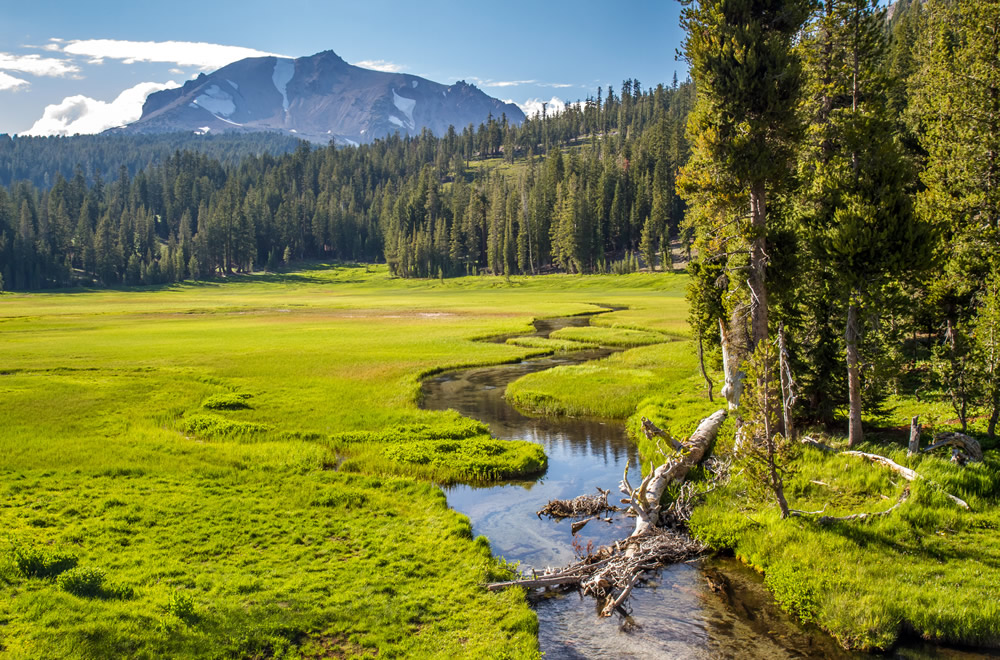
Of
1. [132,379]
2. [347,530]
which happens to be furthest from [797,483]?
[132,379]

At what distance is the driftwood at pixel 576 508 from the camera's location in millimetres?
18125

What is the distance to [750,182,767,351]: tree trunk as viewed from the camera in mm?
19562

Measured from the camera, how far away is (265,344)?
51.7m

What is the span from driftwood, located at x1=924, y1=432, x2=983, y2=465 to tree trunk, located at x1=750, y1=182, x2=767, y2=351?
5.33 meters

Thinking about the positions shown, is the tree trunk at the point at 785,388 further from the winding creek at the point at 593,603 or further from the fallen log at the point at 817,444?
the winding creek at the point at 593,603

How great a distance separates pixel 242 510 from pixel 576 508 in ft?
30.9

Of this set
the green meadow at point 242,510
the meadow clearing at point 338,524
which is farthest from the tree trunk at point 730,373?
the green meadow at point 242,510

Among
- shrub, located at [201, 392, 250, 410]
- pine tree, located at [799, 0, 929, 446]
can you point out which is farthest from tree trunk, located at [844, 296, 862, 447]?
shrub, located at [201, 392, 250, 410]

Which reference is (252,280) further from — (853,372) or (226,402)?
(853,372)

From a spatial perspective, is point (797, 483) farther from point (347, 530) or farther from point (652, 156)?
point (652, 156)

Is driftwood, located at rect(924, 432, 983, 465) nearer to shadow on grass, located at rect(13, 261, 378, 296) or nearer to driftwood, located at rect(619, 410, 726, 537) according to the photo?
driftwood, located at rect(619, 410, 726, 537)

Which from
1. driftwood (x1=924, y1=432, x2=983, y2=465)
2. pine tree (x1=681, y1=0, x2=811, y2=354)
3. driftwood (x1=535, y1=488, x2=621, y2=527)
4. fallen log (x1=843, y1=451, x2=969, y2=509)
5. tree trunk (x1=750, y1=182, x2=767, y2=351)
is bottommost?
driftwood (x1=535, y1=488, x2=621, y2=527)

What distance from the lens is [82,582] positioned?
11961mm

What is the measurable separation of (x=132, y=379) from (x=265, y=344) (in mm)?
16107
